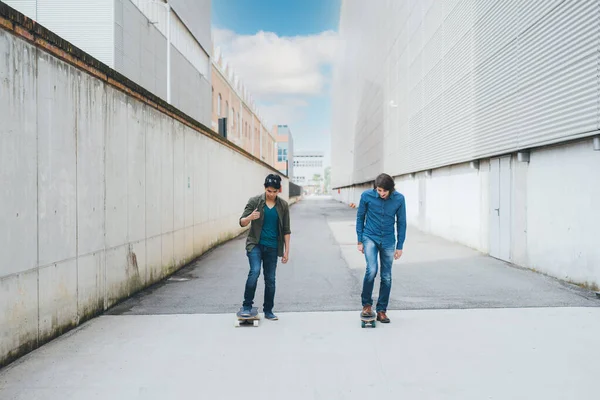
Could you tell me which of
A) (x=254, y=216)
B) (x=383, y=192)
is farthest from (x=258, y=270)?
(x=383, y=192)

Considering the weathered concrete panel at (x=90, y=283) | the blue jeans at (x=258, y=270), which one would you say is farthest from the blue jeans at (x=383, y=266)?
the weathered concrete panel at (x=90, y=283)

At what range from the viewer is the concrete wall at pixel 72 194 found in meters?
4.13

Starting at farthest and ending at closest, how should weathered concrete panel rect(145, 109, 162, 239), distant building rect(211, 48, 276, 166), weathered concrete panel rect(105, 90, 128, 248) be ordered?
distant building rect(211, 48, 276, 166)
weathered concrete panel rect(145, 109, 162, 239)
weathered concrete panel rect(105, 90, 128, 248)

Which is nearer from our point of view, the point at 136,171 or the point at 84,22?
the point at 136,171

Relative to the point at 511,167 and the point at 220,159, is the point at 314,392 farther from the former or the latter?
the point at 220,159

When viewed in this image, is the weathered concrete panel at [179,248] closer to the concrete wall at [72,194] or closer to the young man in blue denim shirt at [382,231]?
the concrete wall at [72,194]

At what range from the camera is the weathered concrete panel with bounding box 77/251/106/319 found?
209 inches

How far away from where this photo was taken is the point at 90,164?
5.54 meters

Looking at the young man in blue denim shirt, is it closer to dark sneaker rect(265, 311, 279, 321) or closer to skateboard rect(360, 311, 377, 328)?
skateboard rect(360, 311, 377, 328)

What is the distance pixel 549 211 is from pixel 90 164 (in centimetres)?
789

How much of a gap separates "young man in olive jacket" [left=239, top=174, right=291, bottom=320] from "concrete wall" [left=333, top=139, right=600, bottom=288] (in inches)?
203

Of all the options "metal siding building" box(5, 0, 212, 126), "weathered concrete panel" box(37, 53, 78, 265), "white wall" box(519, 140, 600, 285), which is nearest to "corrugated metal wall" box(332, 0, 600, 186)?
"white wall" box(519, 140, 600, 285)

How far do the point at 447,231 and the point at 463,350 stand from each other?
11.5 meters

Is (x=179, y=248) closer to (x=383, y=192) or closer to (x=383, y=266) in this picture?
(x=383, y=266)
